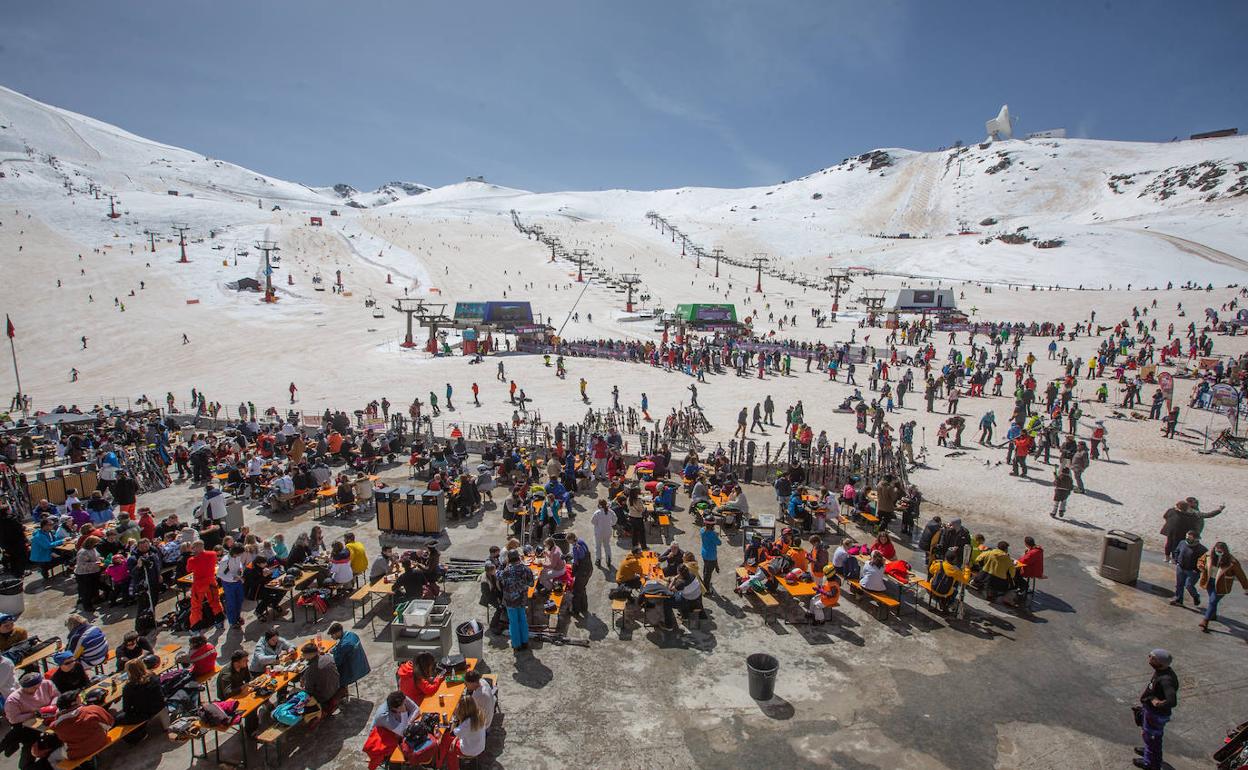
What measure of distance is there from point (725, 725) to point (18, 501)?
1639 cm

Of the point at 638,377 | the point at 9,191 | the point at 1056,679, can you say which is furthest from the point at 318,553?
the point at 9,191

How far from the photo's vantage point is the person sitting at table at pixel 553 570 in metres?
9.11

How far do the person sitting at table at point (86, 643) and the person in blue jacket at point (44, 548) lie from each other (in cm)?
431

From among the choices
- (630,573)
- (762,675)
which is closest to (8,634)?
(630,573)

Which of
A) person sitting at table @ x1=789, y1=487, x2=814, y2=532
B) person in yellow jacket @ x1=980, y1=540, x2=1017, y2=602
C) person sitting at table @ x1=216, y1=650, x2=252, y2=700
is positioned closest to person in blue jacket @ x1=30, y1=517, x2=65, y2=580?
person sitting at table @ x1=216, y1=650, x2=252, y2=700

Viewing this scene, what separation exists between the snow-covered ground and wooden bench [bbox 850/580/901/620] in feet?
20.1

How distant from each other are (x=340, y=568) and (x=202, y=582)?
6.01 ft

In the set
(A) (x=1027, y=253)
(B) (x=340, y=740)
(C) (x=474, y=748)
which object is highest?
(A) (x=1027, y=253)

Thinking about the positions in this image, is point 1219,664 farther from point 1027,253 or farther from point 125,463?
point 1027,253

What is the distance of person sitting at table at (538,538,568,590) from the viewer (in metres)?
9.11

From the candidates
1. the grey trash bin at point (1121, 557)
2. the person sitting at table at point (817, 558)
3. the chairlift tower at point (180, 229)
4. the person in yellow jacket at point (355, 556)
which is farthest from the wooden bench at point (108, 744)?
the chairlift tower at point (180, 229)

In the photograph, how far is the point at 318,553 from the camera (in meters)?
10.0

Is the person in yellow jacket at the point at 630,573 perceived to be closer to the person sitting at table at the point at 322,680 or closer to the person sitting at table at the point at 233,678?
the person sitting at table at the point at 322,680

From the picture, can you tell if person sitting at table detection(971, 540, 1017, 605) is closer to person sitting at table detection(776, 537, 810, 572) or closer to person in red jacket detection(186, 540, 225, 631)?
person sitting at table detection(776, 537, 810, 572)
